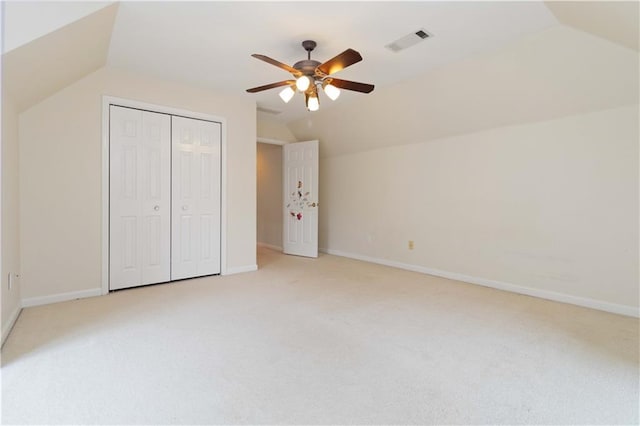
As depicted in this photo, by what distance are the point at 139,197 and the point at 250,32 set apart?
228 centimetres

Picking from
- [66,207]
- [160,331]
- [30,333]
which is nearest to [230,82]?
[66,207]

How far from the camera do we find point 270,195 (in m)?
6.95

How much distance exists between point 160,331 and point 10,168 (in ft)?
6.02

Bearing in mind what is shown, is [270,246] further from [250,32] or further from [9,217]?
[250,32]

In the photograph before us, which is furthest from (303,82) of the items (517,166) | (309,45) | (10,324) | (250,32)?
(10,324)

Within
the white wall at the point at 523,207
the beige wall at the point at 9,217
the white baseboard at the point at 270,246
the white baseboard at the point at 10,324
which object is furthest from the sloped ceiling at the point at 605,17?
the white baseboard at the point at 270,246

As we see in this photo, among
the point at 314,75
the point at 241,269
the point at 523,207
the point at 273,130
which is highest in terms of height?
the point at 273,130

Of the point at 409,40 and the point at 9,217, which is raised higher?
the point at 409,40

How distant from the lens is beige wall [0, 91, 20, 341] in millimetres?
2447

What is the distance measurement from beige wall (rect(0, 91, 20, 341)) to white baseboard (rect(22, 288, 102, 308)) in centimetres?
20

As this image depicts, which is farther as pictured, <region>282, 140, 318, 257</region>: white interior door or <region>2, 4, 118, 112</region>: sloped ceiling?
<region>282, 140, 318, 257</region>: white interior door

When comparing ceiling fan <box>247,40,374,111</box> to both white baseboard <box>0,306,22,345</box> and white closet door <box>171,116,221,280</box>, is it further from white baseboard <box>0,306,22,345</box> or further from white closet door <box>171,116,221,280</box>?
white baseboard <box>0,306,22,345</box>

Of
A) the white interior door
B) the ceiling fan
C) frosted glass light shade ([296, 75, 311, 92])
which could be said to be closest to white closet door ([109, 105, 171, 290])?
the ceiling fan

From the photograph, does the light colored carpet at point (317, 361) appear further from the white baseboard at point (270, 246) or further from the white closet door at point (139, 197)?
the white baseboard at point (270, 246)
